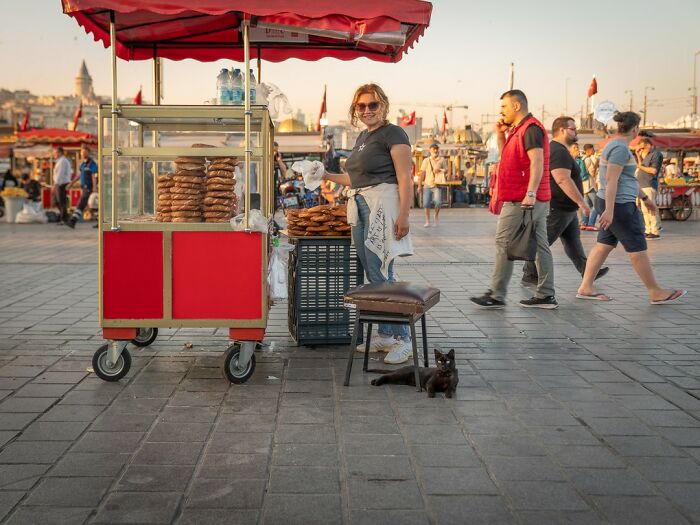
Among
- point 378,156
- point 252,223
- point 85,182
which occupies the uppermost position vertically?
point 85,182

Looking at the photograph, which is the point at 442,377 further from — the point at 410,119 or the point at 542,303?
the point at 410,119

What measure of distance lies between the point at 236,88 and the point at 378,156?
41.6 inches

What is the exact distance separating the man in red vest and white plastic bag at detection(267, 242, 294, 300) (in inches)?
98.0

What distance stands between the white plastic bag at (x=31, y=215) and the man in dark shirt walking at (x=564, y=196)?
15649 millimetres

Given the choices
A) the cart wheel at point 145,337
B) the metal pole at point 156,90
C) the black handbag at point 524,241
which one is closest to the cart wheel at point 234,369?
the cart wheel at point 145,337

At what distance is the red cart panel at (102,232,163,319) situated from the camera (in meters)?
4.93

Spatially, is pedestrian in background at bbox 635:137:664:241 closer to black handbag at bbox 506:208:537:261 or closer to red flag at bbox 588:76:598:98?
black handbag at bbox 506:208:537:261

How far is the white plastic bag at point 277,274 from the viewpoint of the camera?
5.57 m

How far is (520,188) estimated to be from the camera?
7387 millimetres

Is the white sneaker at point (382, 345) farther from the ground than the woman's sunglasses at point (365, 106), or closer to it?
closer to it

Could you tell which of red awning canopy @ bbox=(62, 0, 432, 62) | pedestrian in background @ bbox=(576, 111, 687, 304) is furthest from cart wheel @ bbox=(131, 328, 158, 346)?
pedestrian in background @ bbox=(576, 111, 687, 304)

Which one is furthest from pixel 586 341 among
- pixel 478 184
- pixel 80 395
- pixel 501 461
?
pixel 478 184

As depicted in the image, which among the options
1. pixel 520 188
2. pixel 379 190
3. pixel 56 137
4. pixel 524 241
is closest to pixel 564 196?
pixel 520 188

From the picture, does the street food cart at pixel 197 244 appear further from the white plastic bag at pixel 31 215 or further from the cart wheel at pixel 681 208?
the cart wheel at pixel 681 208
